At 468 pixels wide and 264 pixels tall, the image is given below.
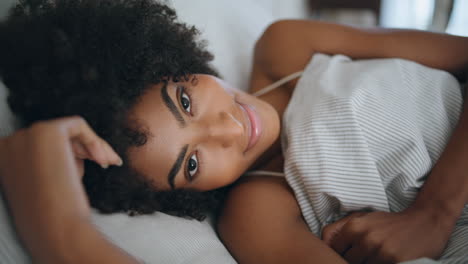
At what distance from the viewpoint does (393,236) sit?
2.13 ft

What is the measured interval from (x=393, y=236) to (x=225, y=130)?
0.40 metres

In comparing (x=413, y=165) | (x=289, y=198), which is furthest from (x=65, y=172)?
(x=413, y=165)

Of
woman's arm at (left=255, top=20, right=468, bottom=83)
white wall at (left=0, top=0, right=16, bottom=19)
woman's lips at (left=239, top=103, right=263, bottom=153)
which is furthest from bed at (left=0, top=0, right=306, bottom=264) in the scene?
woman's lips at (left=239, top=103, right=263, bottom=153)

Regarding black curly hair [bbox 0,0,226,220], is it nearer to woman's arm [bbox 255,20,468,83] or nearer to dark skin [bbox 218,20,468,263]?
dark skin [bbox 218,20,468,263]

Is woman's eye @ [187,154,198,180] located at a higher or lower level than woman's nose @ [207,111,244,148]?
lower

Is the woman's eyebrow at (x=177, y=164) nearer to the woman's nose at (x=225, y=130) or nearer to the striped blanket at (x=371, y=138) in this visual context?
the woman's nose at (x=225, y=130)

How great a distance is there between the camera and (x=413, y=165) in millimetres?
714

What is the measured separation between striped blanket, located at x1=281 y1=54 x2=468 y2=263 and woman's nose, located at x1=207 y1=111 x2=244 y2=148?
0.16 m

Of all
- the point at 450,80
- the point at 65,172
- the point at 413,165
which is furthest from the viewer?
the point at 450,80

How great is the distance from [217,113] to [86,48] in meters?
0.30

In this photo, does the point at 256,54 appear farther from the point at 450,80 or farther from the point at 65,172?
the point at 65,172

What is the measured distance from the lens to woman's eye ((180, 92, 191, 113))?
2.33 ft

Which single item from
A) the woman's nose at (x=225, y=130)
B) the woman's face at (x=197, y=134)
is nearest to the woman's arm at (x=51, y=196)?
the woman's face at (x=197, y=134)

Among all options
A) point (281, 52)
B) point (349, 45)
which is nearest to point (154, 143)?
point (281, 52)
